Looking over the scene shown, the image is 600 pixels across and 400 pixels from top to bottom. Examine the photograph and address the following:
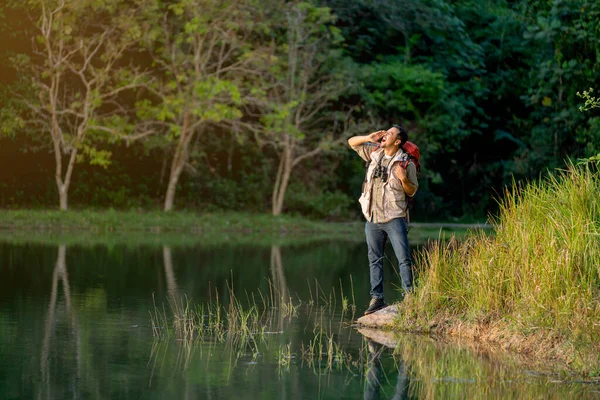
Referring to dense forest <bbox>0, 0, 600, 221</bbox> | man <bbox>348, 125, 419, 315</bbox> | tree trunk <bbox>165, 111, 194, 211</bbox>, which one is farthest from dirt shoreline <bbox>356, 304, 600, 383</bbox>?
tree trunk <bbox>165, 111, 194, 211</bbox>

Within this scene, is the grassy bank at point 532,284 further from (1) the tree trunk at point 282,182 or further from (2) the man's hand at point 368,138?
(1) the tree trunk at point 282,182

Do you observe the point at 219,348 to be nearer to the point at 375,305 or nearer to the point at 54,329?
the point at 54,329

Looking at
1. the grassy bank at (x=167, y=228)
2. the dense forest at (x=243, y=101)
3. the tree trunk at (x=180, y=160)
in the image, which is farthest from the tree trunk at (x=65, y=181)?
the tree trunk at (x=180, y=160)

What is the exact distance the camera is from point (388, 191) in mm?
12891

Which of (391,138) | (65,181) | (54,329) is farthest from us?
(65,181)

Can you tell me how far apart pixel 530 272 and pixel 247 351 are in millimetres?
3035

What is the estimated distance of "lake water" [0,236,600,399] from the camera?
349 inches

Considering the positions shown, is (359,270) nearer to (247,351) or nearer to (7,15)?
(247,351)

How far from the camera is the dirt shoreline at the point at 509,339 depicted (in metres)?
9.84

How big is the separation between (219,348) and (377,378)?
207cm

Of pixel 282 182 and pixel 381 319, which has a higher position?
pixel 282 182

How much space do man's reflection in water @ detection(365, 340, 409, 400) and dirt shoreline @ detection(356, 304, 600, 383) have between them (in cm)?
90

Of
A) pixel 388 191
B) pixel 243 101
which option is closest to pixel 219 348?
pixel 388 191

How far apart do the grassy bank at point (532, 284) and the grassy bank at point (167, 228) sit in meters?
16.7
